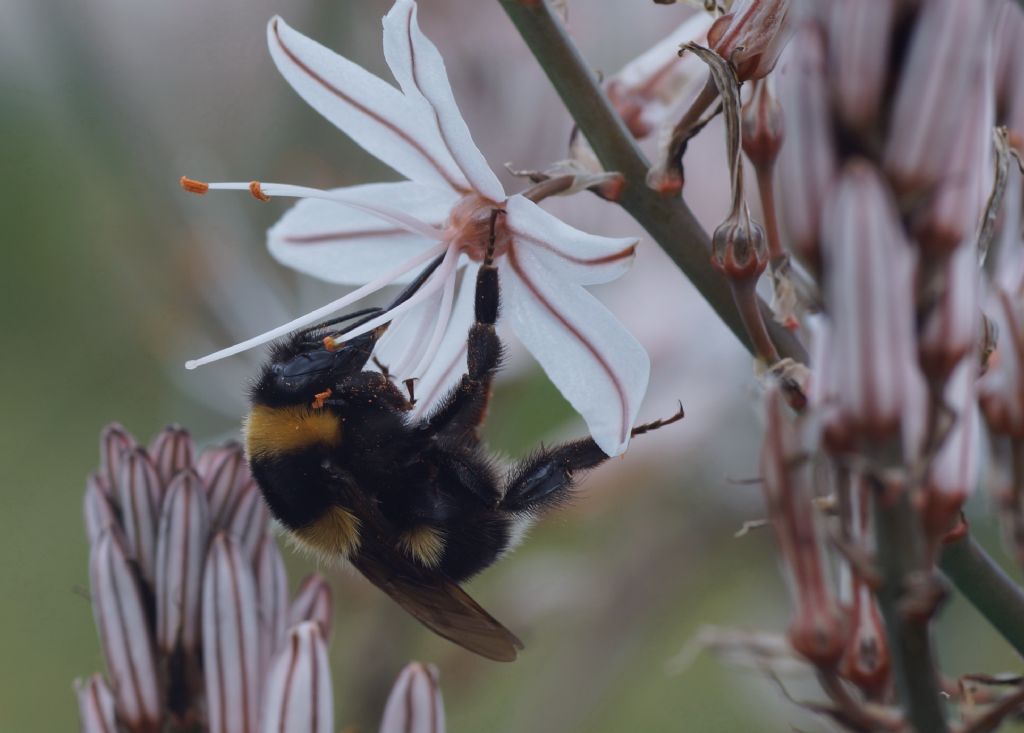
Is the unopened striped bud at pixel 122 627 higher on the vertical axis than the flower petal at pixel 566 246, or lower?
lower

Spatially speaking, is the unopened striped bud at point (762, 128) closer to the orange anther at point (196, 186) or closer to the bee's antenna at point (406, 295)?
the bee's antenna at point (406, 295)

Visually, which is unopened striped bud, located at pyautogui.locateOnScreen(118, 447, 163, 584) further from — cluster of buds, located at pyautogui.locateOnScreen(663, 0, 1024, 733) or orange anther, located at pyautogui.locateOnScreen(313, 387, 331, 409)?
cluster of buds, located at pyautogui.locateOnScreen(663, 0, 1024, 733)

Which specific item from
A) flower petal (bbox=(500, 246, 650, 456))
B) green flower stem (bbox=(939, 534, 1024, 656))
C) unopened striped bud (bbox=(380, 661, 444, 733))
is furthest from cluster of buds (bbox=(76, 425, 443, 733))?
green flower stem (bbox=(939, 534, 1024, 656))

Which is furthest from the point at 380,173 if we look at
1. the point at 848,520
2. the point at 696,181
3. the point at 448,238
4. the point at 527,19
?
the point at 848,520

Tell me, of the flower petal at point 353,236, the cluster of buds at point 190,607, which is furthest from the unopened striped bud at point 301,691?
the flower petal at point 353,236

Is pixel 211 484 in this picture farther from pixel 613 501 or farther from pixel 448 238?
pixel 613 501

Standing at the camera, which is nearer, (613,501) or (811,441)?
(811,441)
